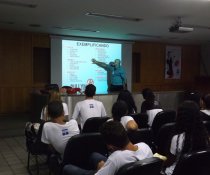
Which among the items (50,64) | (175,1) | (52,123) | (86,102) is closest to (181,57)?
(50,64)

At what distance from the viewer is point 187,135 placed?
1.97 metres

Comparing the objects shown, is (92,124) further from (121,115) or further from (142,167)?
(142,167)

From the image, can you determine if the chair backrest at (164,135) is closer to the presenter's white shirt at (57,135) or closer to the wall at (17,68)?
the presenter's white shirt at (57,135)

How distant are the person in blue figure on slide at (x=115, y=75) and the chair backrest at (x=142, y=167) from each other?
6.82 metres

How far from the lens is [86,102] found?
3594mm

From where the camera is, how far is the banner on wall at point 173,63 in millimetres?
10742

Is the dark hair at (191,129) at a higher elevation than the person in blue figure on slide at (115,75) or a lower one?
lower

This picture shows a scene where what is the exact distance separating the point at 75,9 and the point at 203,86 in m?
7.39

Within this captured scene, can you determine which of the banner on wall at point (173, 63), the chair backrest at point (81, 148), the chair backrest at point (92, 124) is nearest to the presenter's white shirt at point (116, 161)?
the chair backrest at point (81, 148)

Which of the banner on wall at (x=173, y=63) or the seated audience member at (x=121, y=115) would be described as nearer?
the seated audience member at (x=121, y=115)

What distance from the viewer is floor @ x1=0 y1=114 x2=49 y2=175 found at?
363 cm

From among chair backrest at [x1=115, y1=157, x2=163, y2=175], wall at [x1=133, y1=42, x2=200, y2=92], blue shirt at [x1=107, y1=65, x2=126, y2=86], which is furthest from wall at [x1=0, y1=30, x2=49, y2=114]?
chair backrest at [x1=115, y1=157, x2=163, y2=175]

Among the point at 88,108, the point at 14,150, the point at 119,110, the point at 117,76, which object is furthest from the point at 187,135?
the point at 117,76

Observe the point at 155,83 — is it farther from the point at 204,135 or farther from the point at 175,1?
the point at 204,135
